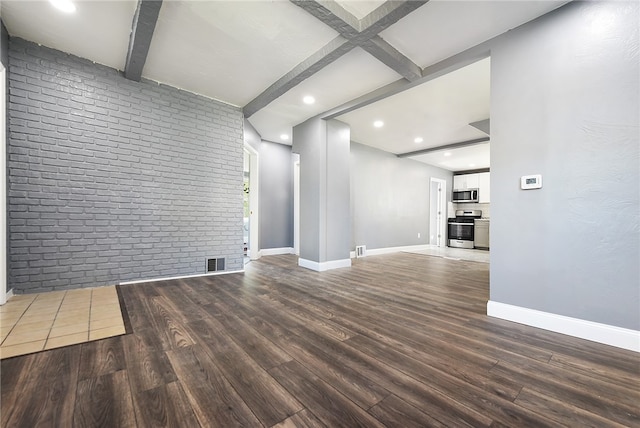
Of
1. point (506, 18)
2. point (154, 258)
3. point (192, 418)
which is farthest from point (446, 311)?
point (154, 258)

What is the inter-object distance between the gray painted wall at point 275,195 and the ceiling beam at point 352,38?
2.77 meters

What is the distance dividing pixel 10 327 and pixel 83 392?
1.41m

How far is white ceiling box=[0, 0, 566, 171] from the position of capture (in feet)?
7.11

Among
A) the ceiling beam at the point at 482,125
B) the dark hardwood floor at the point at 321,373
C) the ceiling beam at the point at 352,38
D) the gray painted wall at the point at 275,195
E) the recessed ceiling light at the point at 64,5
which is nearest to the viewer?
the dark hardwood floor at the point at 321,373

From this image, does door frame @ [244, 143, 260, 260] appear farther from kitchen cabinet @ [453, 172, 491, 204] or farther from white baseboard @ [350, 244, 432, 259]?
kitchen cabinet @ [453, 172, 491, 204]

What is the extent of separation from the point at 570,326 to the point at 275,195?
534 cm

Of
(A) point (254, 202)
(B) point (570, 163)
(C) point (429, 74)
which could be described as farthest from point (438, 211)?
(B) point (570, 163)

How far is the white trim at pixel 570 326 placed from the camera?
69.8 inches

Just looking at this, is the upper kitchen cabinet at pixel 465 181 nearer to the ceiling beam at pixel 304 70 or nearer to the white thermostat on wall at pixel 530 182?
the white thermostat on wall at pixel 530 182

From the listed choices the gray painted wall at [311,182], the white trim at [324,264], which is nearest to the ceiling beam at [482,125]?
the gray painted wall at [311,182]

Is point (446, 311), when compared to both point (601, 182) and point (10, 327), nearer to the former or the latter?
point (601, 182)

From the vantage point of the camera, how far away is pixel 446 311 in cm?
249

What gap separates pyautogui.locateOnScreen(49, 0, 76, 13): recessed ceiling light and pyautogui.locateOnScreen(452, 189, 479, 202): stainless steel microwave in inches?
382

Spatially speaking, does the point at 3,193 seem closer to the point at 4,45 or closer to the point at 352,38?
the point at 4,45
